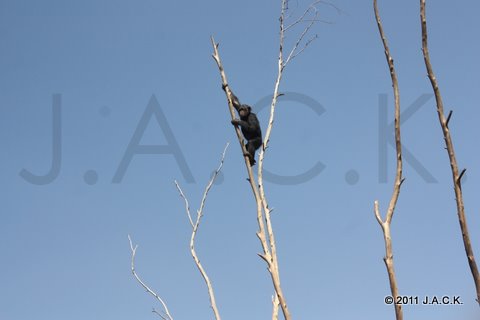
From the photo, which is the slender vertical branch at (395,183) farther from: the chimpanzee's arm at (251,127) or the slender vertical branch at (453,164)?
the chimpanzee's arm at (251,127)

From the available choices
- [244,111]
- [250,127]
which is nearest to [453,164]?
[250,127]

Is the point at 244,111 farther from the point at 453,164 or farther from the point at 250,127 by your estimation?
the point at 453,164

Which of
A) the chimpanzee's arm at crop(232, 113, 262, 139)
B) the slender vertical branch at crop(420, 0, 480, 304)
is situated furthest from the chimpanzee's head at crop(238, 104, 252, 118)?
the slender vertical branch at crop(420, 0, 480, 304)

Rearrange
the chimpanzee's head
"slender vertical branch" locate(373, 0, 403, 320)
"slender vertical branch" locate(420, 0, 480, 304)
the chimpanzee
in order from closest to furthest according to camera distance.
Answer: "slender vertical branch" locate(420, 0, 480, 304), "slender vertical branch" locate(373, 0, 403, 320), the chimpanzee, the chimpanzee's head

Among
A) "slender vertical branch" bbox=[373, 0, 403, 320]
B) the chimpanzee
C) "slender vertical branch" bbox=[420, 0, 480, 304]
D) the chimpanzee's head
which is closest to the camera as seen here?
"slender vertical branch" bbox=[420, 0, 480, 304]

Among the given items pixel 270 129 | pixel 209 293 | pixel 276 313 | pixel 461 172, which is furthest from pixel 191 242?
pixel 461 172

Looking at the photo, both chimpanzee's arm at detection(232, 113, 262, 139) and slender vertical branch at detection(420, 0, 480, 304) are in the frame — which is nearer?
slender vertical branch at detection(420, 0, 480, 304)

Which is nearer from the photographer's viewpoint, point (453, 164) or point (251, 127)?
point (453, 164)

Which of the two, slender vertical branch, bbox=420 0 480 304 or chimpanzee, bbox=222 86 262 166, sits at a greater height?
chimpanzee, bbox=222 86 262 166

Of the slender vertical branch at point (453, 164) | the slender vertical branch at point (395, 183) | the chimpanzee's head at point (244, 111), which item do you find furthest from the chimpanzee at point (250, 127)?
the slender vertical branch at point (453, 164)

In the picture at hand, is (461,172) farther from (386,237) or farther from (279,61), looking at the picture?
(279,61)

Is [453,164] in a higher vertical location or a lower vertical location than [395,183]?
lower

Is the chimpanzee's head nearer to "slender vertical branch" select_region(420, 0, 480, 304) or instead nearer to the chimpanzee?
the chimpanzee

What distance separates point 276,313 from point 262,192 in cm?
230
